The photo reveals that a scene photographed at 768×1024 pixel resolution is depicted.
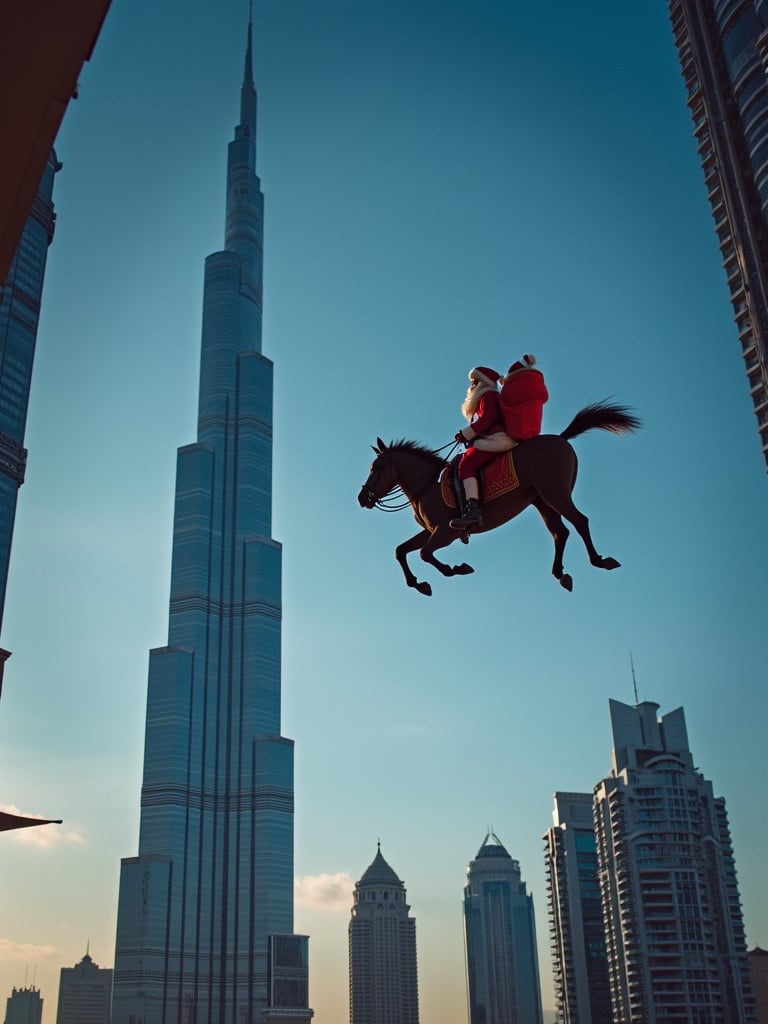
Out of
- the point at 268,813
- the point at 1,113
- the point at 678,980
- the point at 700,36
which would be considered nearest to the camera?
the point at 1,113

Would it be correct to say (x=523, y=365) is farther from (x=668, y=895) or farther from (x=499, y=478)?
(x=668, y=895)

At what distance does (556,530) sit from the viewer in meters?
9.30

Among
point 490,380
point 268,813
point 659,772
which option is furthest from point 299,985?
point 490,380

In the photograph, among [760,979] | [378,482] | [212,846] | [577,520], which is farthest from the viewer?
[212,846]

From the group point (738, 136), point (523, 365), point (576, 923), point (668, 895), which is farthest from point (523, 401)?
point (576, 923)

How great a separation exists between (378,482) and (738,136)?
53.3 m

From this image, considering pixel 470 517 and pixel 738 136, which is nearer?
pixel 470 517

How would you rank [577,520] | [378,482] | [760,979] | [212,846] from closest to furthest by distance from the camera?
[577,520], [378,482], [760,979], [212,846]

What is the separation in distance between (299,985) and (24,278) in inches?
4816

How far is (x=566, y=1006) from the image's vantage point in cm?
15462

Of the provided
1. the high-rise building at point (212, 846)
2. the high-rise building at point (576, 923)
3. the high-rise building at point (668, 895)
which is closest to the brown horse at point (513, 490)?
the high-rise building at point (668, 895)

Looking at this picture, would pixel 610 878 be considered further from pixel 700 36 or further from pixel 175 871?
pixel 700 36

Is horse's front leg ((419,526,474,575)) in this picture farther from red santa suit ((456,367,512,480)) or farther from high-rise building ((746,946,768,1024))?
high-rise building ((746,946,768,1024))

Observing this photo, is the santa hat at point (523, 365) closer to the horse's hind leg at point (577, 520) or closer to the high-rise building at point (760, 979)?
the horse's hind leg at point (577, 520)
